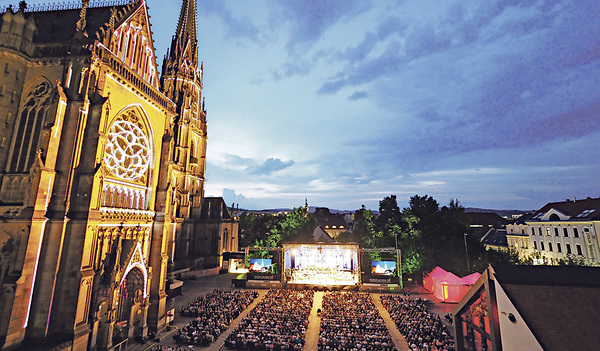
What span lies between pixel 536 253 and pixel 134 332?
51551 millimetres

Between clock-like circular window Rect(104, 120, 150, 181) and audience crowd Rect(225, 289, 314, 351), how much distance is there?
14.5 m

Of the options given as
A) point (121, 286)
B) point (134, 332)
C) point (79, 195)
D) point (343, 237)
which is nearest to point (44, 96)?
point (79, 195)

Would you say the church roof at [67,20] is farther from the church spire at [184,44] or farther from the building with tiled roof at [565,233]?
the building with tiled roof at [565,233]

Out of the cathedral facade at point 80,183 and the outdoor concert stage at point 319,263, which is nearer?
the cathedral facade at point 80,183

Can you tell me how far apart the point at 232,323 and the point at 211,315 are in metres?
1.96

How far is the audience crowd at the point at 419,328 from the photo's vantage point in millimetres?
16547

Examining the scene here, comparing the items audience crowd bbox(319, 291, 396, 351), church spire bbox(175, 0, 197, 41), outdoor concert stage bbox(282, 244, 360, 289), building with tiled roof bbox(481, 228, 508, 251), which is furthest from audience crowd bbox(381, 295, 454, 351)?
church spire bbox(175, 0, 197, 41)

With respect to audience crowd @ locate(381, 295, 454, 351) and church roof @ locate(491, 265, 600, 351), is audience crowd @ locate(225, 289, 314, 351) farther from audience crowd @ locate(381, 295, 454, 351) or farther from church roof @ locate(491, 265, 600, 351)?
church roof @ locate(491, 265, 600, 351)

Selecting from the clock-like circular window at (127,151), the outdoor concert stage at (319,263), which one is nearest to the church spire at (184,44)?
the clock-like circular window at (127,151)

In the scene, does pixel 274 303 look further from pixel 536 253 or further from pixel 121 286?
pixel 536 253

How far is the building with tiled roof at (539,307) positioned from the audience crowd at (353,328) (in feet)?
37.5

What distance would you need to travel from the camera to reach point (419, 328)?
19.5 metres

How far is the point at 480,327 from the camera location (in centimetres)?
671

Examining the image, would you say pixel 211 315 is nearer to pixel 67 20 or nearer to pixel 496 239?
pixel 67 20
